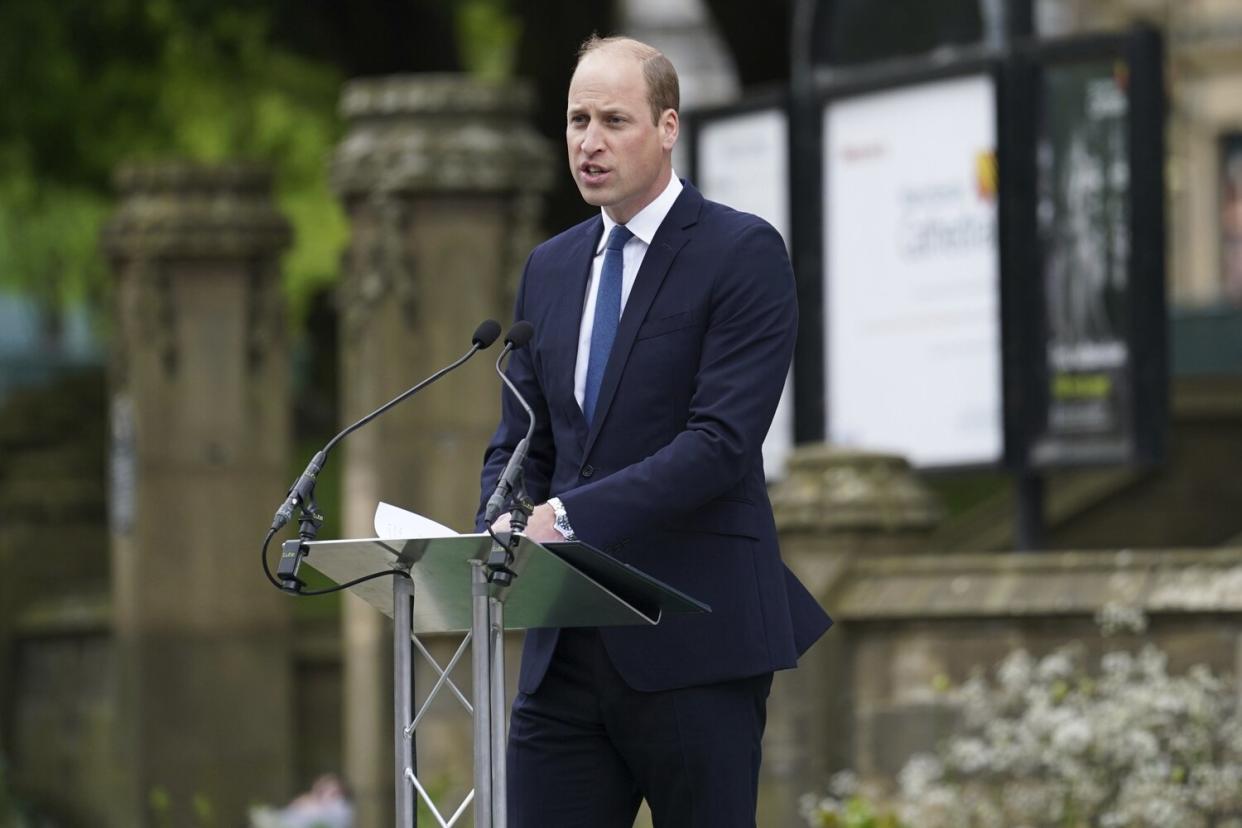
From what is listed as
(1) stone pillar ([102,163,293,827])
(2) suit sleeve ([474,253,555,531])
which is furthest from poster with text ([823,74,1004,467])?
(2) suit sleeve ([474,253,555,531])

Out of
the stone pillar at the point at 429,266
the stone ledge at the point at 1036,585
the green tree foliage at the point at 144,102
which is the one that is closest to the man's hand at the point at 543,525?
the stone ledge at the point at 1036,585

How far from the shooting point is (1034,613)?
9352 millimetres

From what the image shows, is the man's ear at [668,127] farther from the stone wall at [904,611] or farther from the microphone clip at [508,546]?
the stone wall at [904,611]

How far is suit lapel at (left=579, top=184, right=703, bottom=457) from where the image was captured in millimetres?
4918

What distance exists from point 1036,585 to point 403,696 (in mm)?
5026

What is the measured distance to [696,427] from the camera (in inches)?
188

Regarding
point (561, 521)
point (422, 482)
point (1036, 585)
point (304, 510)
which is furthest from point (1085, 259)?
point (304, 510)

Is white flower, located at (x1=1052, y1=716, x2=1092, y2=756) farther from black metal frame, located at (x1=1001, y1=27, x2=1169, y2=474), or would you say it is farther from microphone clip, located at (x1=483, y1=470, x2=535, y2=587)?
microphone clip, located at (x1=483, y1=470, x2=535, y2=587)

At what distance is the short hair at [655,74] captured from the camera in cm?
485

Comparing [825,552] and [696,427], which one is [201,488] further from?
[696,427]

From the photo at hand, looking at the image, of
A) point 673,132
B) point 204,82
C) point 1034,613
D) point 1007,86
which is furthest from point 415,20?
point 673,132

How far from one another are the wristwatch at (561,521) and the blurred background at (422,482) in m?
4.18

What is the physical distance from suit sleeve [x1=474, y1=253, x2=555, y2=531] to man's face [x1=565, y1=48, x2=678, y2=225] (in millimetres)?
386

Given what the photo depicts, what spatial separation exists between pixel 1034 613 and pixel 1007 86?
316cm
